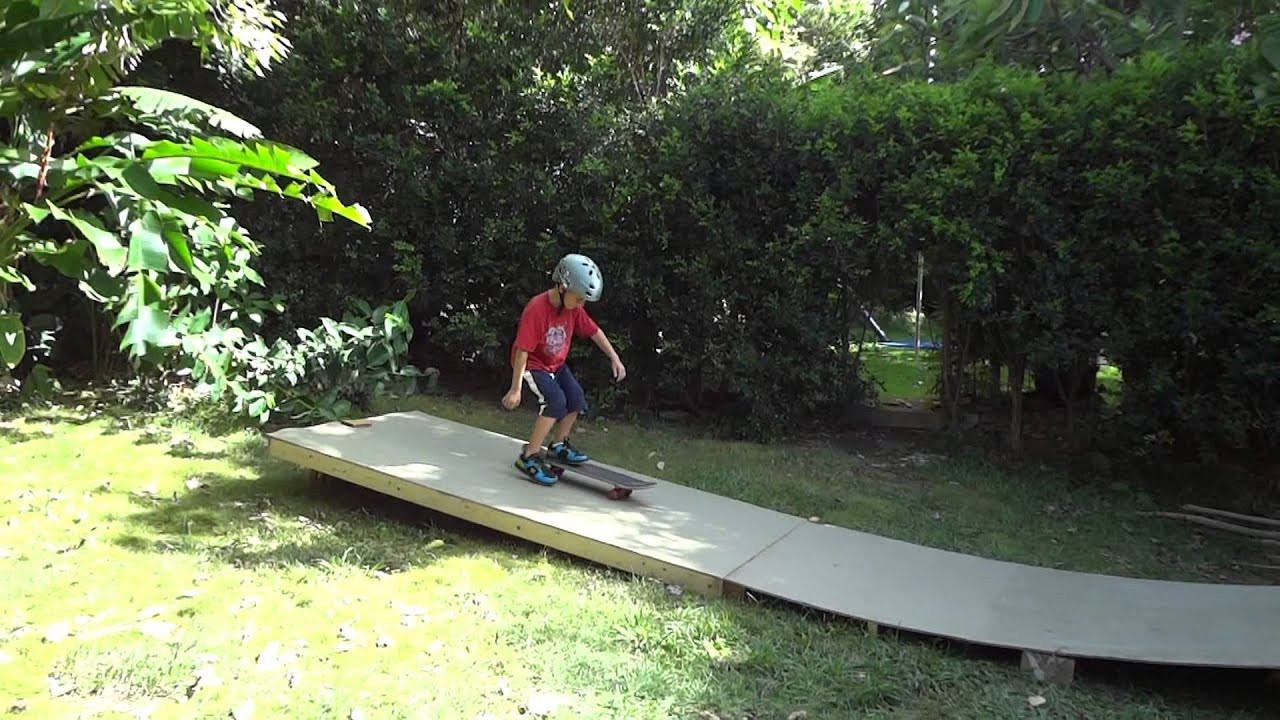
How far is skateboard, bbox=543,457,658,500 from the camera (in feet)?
18.2

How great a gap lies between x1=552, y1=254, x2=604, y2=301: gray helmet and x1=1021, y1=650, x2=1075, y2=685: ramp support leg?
309 cm

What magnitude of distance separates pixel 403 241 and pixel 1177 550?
6.68 metres

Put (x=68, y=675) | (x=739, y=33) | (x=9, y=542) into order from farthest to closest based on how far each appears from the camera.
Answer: (x=739, y=33) → (x=9, y=542) → (x=68, y=675)

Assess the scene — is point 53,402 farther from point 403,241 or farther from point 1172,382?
point 1172,382

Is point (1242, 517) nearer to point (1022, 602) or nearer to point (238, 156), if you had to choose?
point (1022, 602)

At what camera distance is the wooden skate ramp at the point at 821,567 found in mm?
3898

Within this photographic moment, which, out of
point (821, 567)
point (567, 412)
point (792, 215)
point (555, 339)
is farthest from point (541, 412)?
point (792, 215)

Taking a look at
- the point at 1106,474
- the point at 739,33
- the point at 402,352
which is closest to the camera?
the point at 1106,474

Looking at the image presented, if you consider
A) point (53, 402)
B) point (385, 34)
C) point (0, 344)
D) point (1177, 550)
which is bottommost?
point (1177, 550)

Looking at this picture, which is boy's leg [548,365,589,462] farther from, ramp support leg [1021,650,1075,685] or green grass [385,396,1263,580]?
ramp support leg [1021,650,1075,685]

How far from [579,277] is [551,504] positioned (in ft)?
4.52

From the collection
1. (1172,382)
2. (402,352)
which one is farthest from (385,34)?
(1172,382)

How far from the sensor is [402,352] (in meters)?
7.36

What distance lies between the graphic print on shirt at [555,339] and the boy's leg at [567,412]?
0.58 feet
